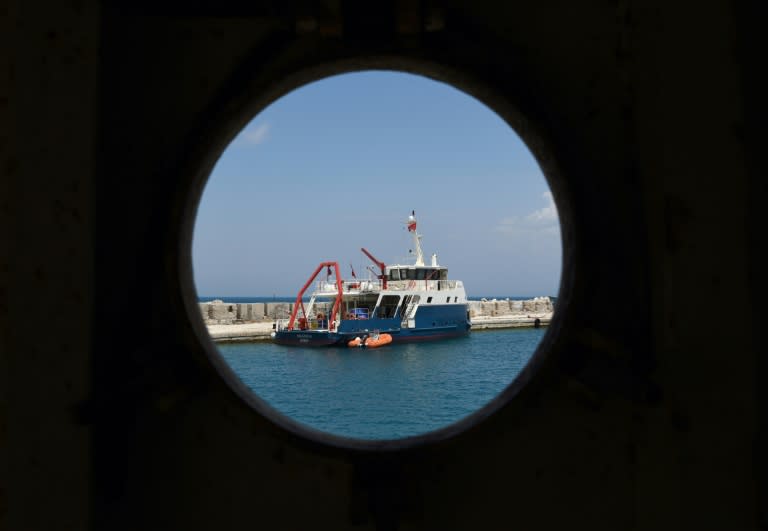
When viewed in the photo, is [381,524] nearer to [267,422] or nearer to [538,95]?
[267,422]

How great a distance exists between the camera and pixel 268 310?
27.2 metres

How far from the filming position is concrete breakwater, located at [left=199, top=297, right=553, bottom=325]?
83.0ft

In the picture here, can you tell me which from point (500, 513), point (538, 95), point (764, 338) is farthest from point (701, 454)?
point (538, 95)

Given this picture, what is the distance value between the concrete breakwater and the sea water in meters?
4.31

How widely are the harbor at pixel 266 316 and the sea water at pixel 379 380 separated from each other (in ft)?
2.18

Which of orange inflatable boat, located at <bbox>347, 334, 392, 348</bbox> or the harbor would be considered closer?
orange inflatable boat, located at <bbox>347, 334, 392, 348</bbox>

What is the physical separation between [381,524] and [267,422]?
35 cm

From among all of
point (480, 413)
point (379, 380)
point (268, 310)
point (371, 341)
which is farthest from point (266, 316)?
point (480, 413)

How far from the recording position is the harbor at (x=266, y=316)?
72.0 feet

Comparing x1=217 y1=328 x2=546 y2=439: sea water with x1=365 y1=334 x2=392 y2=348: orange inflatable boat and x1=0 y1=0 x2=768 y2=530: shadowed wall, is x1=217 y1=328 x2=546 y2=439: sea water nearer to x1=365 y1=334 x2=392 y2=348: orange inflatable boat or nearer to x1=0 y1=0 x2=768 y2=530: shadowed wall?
x1=365 y1=334 x2=392 y2=348: orange inflatable boat

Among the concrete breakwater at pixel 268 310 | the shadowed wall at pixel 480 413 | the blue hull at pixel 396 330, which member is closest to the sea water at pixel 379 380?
the blue hull at pixel 396 330

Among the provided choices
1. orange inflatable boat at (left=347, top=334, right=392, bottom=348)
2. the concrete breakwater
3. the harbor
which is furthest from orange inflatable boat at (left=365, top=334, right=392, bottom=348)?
the concrete breakwater

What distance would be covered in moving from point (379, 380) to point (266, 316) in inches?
538

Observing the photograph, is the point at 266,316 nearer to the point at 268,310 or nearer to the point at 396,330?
the point at 268,310
